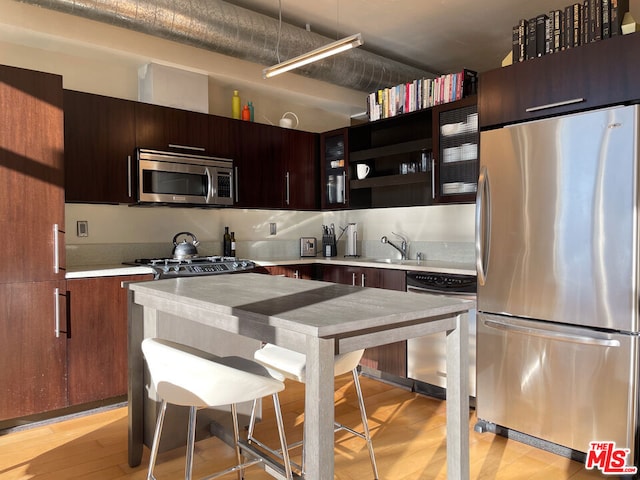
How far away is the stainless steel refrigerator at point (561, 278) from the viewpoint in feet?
7.54

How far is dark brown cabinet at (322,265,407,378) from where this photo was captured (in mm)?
3607

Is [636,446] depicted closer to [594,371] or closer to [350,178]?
[594,371]

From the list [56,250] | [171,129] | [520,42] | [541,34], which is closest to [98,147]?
[171,129]

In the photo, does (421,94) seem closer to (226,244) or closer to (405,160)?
(405,160)

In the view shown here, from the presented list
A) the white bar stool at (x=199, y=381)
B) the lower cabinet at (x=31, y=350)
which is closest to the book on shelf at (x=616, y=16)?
the white bar stool at (x=199, y=381)

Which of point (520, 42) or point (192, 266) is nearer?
point (520, 42)

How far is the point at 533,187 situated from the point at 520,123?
39cm

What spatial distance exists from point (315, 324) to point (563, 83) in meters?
2.09

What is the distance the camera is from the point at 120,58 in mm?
3635

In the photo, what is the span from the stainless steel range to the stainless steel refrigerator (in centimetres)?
187

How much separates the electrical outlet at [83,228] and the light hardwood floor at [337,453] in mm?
1321

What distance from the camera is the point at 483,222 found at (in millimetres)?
2818

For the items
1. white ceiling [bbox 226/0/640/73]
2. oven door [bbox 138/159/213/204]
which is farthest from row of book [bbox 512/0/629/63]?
oven door [bbox 138/159/213/204]

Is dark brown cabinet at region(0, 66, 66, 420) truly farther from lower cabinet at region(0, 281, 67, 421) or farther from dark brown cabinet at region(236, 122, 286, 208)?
dark brown cabinet at region(236, 122, 286, 208)
